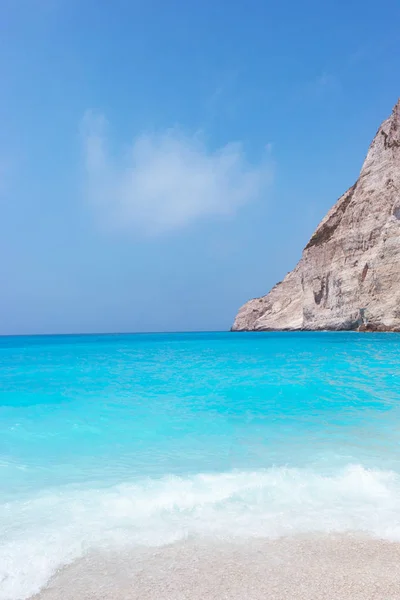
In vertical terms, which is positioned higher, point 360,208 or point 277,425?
point 360,208

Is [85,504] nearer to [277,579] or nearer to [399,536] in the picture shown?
[277,579]

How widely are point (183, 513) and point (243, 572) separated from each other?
1.16 m

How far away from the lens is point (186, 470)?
4867 mm

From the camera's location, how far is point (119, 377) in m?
15.6

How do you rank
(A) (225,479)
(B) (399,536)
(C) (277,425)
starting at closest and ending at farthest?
(B) (399,536), (A) (225,479), (C) (277,425)

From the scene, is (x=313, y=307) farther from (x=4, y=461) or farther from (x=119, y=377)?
(x=4, y=461)

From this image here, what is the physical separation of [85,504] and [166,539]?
3.81 ft

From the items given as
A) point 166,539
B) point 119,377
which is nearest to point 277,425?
point 166,539

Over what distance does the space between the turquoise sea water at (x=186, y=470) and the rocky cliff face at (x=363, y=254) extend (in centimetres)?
3400

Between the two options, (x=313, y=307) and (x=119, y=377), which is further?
(x=313, y=307)

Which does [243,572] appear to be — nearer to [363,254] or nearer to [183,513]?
[183,513]

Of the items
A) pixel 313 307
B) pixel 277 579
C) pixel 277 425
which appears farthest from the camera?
pixel 313 307

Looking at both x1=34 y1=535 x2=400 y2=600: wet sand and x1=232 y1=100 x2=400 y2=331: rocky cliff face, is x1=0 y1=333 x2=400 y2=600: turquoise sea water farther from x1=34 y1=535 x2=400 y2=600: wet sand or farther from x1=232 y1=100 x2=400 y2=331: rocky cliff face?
x1=232 y1=100 x2=400 y2=331: rocky cliff face

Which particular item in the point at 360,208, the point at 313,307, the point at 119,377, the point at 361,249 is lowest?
the point at 119,377
